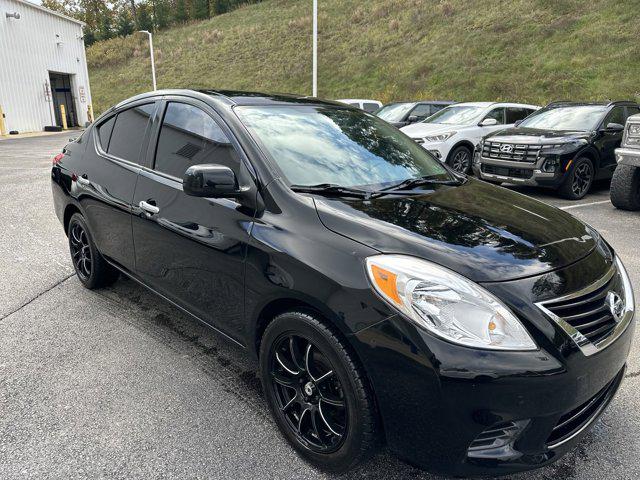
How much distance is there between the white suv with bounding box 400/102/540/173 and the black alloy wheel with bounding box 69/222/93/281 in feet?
22.8

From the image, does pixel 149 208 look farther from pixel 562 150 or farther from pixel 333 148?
pixel 562 150

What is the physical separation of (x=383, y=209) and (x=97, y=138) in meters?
2.72

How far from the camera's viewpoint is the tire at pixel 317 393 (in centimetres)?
190

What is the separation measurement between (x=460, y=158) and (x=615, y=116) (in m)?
2.81

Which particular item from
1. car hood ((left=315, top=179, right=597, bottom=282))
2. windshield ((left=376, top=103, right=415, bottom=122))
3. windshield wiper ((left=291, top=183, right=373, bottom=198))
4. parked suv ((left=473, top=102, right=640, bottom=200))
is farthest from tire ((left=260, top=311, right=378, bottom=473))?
windshield ((left=376, top=103, right=415, bottom=122))

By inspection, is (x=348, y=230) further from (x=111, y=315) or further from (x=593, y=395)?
(x=111, y=315)

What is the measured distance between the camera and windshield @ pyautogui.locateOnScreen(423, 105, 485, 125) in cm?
1064

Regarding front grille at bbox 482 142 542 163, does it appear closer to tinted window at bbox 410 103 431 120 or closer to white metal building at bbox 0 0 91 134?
tinted window at bbox 410 103 431 120

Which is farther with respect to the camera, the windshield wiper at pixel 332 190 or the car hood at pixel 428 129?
the car hood at pixel 428 129

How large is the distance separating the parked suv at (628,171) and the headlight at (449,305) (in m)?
6.06

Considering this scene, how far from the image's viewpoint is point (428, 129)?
33.8 ft

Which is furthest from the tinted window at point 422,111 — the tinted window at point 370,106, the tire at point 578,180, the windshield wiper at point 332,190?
the windshield wiper at point 332,190

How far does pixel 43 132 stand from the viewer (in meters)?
25.4

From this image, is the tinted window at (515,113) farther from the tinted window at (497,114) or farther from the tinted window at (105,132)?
the tinted window at (105,132)
